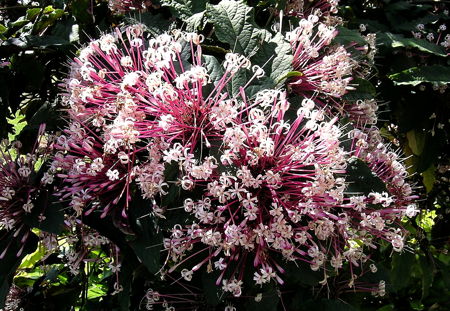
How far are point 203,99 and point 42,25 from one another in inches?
26.7

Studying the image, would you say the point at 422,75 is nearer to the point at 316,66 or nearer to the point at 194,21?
the point at 316,66

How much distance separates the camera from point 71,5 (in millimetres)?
1260

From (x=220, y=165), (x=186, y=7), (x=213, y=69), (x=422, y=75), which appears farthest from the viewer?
(x=422, y=75)

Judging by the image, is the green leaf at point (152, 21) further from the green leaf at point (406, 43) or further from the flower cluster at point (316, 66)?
the green leaf at point (406, 43)

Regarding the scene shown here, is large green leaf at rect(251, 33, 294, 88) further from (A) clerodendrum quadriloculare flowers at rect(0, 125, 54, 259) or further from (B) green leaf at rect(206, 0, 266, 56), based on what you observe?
(A) clerodendrum quadriloculare flowers at rect(0, 125, 54, 259)

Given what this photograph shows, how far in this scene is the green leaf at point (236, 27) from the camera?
95cm

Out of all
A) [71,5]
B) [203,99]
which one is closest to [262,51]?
[203,99]

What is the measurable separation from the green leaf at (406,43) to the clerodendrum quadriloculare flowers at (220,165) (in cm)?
56

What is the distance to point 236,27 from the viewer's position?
958 millimetres

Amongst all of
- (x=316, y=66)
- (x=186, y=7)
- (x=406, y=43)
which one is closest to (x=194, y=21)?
(x=186, y=7)

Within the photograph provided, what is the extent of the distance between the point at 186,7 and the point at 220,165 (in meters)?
0.43

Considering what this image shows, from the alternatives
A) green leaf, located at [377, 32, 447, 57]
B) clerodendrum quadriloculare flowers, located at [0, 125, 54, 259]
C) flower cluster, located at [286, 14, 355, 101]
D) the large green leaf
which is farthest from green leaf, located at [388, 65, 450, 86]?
clerodendrum quadriloculare flowers, located at [0, 125, 54, 259]

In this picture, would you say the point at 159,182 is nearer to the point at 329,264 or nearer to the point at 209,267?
the point at 209,267

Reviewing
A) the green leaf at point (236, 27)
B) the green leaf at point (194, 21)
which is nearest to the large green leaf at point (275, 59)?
the green leaf at point (236, 27)
